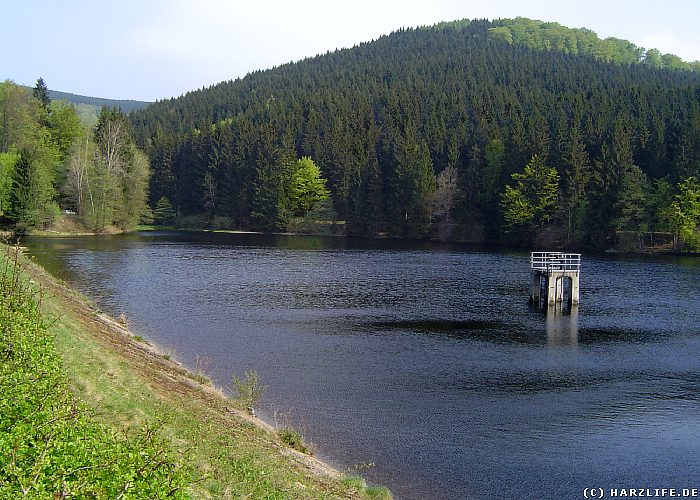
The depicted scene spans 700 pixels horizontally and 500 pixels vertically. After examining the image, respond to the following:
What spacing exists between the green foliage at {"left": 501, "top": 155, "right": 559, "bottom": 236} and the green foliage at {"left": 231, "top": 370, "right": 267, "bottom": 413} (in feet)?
257

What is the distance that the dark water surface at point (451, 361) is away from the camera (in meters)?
18.9

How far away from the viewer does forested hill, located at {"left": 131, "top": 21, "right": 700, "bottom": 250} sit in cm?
9194

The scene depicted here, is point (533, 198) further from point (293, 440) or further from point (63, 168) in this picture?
point (293, 440)

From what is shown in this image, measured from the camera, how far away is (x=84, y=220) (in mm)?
99375

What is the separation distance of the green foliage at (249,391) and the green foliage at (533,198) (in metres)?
78.3

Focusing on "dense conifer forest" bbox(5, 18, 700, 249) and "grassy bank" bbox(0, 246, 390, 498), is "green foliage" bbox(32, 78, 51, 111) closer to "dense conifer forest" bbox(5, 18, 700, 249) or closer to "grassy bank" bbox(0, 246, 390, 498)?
"dense conifer forest" bbox(5, 18, 700, 249)

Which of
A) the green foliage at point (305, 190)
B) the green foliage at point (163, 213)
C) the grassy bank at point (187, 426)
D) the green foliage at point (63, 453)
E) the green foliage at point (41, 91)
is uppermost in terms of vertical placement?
the green foliage at point (41, 91)

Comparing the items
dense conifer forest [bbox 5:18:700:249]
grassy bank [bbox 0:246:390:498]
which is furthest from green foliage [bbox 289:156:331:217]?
grassy bank [bbox 0:246:390:498]

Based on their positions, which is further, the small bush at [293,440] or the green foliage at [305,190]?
the green foliage at [305,190]

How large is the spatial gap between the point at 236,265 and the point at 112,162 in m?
50.9

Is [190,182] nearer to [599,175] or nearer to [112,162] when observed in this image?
[112,162]

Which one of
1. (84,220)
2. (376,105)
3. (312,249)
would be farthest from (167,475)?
(376,105)

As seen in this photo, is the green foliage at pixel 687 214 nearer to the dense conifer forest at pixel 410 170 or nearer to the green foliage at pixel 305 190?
the dense conifer forest at pixel 410 170

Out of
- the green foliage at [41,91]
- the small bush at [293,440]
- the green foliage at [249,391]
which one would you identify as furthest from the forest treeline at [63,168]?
the small bush at [293,440]
